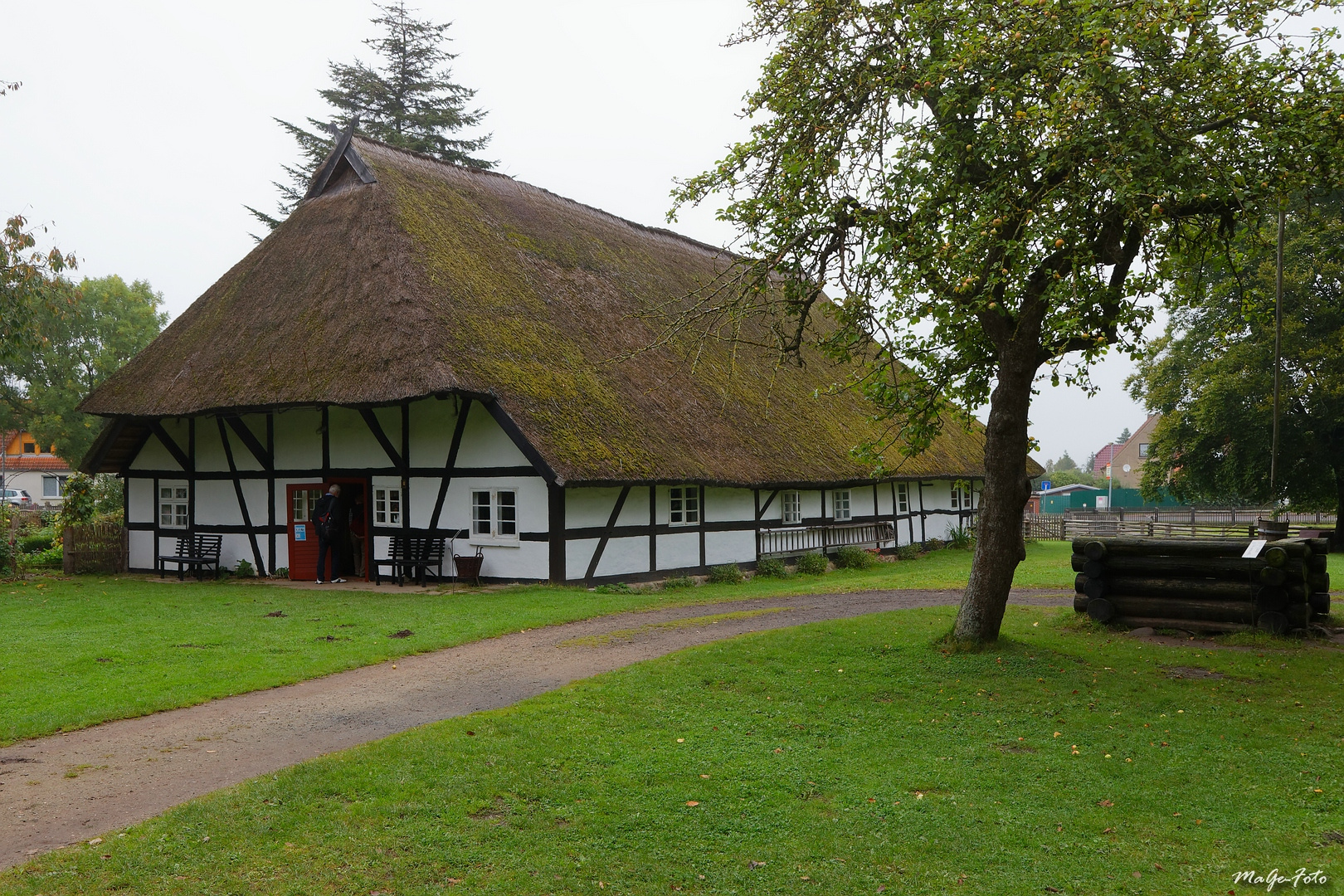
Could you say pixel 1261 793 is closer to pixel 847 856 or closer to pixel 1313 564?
pixel 847 856

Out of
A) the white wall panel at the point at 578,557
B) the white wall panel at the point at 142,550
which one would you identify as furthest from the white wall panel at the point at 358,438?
the white wall panel at the point at 142,550

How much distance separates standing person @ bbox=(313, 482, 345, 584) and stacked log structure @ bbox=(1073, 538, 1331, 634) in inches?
524

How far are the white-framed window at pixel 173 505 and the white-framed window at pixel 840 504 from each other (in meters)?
15.4

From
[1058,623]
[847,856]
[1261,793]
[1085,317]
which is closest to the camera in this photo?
[847,856]

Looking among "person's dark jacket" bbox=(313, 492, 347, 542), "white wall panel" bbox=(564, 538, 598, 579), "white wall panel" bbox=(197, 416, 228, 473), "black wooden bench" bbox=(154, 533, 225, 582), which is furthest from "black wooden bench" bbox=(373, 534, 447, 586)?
"white wall panel" bbox=(197, 416, 228, 473)

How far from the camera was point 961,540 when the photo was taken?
29844 millimetres

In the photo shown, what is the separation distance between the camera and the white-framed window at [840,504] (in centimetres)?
2478

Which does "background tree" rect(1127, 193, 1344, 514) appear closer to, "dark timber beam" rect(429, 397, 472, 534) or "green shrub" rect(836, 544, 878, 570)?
"green shrub" rect(836, 544, 878, 570)

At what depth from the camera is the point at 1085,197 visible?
28.4 feet

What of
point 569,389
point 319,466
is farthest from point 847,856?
point 319,466

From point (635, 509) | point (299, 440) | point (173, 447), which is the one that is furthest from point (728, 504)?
point (173, 447)

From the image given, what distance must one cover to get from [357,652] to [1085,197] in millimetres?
9034

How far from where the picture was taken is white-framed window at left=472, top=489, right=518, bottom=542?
17906mm

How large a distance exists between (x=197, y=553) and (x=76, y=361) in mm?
37817
